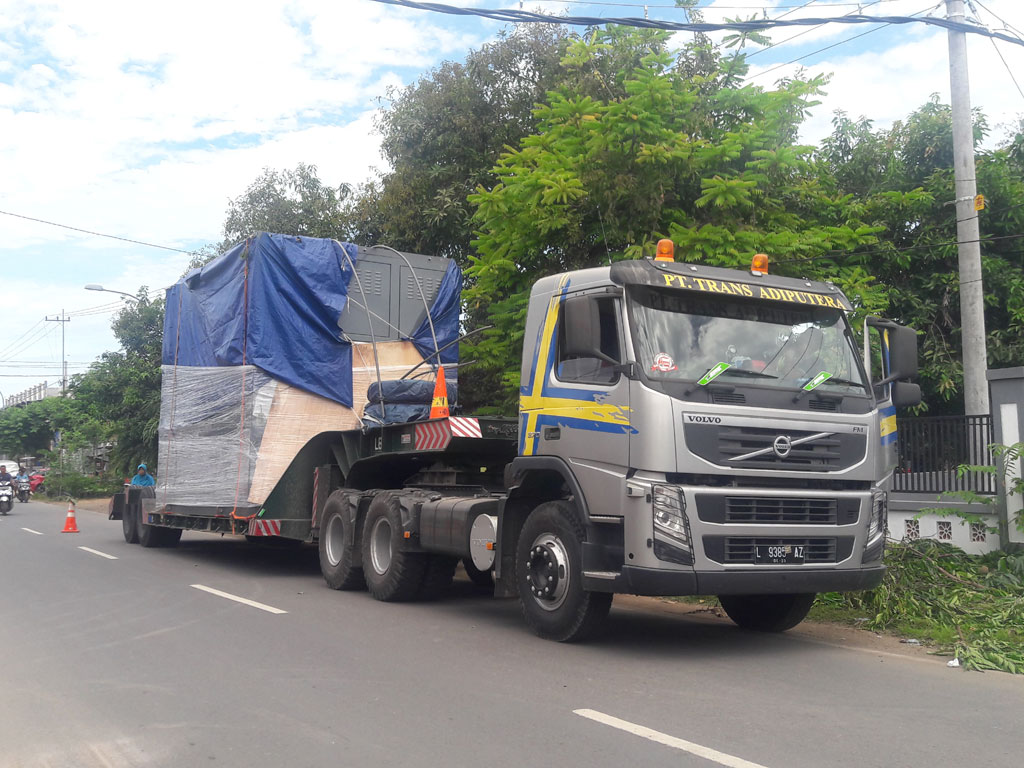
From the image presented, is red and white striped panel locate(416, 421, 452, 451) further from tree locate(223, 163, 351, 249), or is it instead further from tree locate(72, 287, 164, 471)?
tree locate(72, 287, 164, 471)

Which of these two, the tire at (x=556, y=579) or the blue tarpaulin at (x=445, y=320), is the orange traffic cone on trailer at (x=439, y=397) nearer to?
the blue tarpaulin at (x=445, y=320)

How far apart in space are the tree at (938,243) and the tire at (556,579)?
1216 centimetres

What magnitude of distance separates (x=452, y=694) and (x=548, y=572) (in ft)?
6.72

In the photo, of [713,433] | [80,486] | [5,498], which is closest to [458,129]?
[713,433]

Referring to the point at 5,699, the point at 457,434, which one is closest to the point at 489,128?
the point at 457,434

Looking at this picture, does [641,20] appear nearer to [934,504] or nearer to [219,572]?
[934,504]

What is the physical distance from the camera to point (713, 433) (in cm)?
735

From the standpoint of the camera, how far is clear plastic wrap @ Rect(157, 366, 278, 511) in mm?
12289

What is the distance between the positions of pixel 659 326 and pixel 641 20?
4598 millimetres

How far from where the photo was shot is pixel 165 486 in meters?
15.0

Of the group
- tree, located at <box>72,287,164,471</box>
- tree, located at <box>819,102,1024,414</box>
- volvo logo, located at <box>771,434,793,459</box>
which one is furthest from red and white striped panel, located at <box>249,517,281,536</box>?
tree, located at <box>72,287,164,471</box>

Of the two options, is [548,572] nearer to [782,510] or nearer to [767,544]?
[767,544]

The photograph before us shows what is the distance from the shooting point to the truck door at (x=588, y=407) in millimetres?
7539

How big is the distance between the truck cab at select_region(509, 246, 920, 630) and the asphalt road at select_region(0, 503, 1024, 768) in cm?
74
